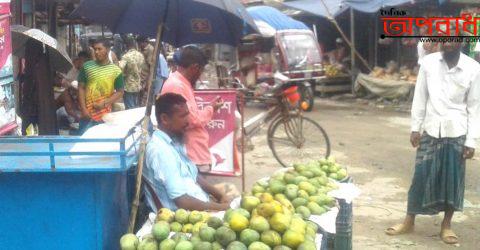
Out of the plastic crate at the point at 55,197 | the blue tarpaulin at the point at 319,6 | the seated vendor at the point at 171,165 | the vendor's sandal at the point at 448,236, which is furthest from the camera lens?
the blue tarpaulin at the point at 319,6

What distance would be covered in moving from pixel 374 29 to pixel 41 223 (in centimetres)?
1424

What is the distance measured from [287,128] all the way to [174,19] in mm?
3677

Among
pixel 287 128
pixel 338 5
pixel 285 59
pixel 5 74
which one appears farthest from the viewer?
pixel 338 5

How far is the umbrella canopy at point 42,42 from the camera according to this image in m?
5.23

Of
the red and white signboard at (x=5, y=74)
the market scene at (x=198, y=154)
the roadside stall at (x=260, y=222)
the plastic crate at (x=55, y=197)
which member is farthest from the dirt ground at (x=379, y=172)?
the plastic crate at (x=55, y=197)

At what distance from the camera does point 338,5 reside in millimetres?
14227

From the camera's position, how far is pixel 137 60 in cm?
980

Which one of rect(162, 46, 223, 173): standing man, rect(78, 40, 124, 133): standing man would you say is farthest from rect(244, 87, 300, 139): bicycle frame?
rect(162, 46, 223, 173): standing man

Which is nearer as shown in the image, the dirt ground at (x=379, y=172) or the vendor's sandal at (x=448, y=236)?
the vendor's sandal at (x=448, y=236)

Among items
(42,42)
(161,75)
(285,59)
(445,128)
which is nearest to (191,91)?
(42,42)

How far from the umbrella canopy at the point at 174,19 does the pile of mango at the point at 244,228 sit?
1.25 meters

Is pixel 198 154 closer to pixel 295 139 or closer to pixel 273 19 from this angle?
pixel 295 139

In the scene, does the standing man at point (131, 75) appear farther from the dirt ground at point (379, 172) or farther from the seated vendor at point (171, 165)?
the seated vendor at point (171, 165)

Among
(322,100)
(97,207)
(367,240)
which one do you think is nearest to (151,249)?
(97,207)
